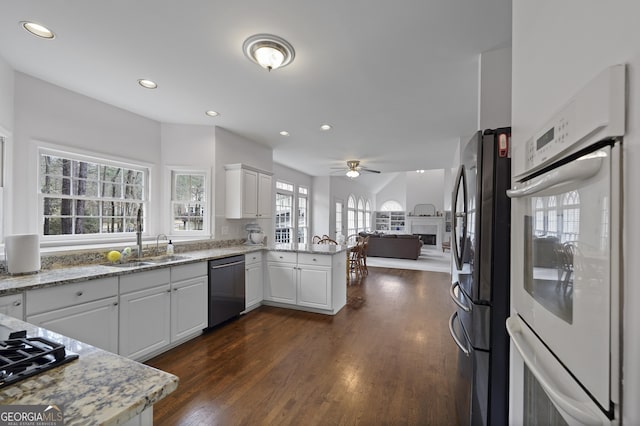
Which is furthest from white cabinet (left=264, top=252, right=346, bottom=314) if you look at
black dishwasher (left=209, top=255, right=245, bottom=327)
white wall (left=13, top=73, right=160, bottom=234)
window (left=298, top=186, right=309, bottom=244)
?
window (left=298, top=186, right=309, bottom=244)

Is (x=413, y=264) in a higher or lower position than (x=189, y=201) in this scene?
lower

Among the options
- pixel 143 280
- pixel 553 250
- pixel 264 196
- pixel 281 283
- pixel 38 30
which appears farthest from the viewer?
pixel 264 196

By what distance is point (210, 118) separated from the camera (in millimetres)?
3754

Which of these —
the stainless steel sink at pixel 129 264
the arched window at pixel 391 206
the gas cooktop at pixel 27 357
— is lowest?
the stainless steel sink at pixel 129 264

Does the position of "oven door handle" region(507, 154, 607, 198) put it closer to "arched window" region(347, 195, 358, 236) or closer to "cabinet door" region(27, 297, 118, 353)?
"cabinet door" region(27, 297, 118, 353)

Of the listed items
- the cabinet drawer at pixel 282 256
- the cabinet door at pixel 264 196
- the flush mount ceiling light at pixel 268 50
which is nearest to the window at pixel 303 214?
the cabinet door at pixel 264 196

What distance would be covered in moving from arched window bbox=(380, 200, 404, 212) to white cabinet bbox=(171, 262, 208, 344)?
1313 centimetres

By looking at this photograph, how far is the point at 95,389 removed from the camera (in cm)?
73

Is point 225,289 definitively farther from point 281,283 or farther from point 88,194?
point 88,194

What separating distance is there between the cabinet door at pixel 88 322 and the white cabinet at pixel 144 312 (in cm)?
8

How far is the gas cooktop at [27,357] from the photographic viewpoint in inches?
30.1

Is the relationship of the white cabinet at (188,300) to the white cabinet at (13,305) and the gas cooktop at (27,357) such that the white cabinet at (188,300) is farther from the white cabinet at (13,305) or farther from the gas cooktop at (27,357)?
the gas cooktop at (27,357)

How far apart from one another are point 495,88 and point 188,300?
349cm

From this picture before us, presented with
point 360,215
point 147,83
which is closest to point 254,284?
point 147,83
